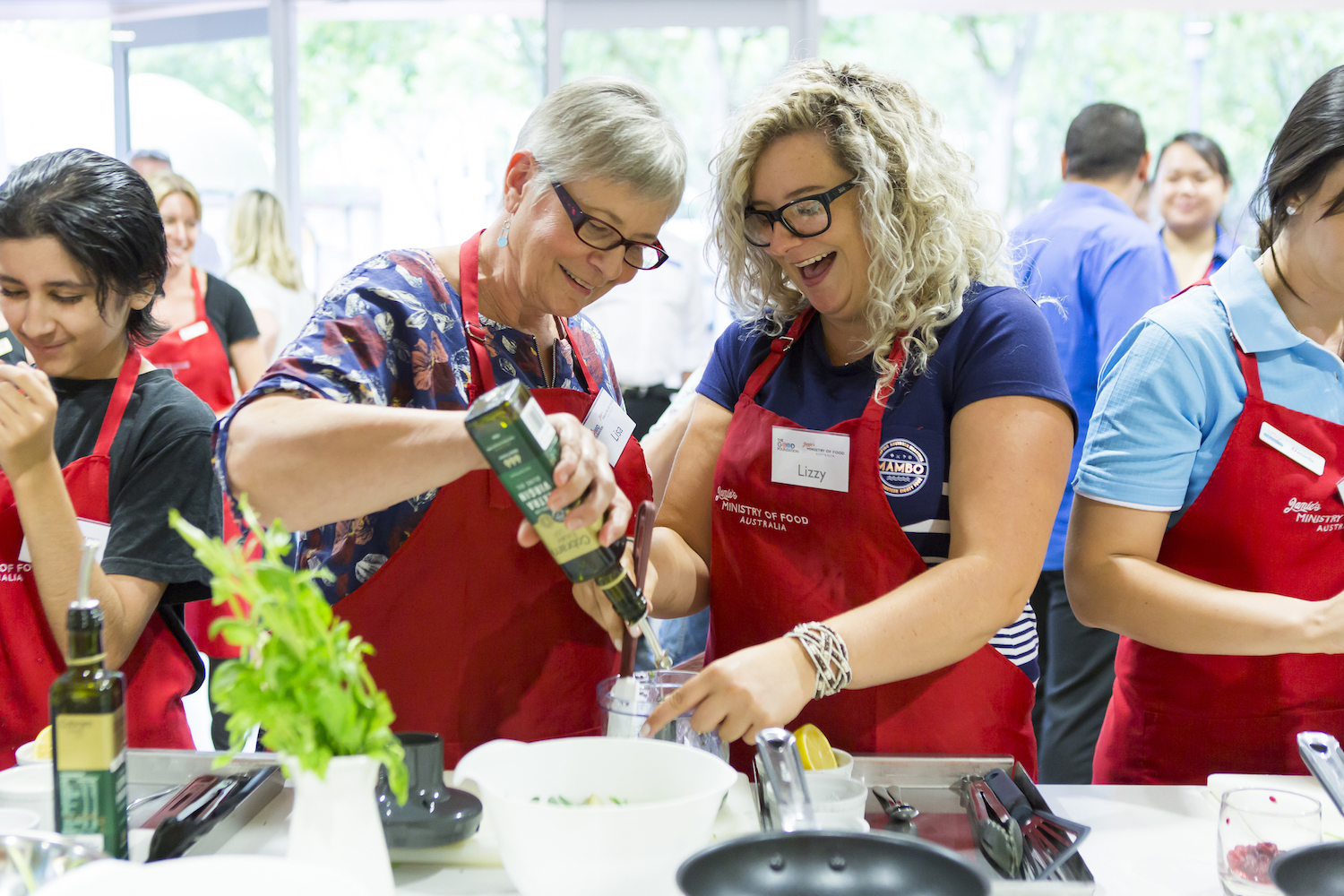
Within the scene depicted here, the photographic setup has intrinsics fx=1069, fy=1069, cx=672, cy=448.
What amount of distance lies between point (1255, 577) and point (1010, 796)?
62 centimetres

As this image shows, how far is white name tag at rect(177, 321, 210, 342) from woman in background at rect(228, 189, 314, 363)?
36.0 inches

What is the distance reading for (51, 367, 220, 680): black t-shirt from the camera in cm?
162

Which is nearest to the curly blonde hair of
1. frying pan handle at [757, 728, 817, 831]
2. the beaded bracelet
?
the beaded bracelet

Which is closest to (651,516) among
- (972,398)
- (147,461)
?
(972,398)

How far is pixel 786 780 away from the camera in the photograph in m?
1.07

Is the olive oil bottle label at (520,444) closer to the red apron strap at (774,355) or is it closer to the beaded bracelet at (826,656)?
the beaded bracelet at (826,656)

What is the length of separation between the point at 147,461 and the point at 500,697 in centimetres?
67

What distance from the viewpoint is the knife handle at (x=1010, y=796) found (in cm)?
120

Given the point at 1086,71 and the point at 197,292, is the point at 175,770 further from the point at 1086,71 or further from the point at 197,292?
the point at 1086,71

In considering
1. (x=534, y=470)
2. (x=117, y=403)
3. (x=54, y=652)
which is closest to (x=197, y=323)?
(x=117, y=403)

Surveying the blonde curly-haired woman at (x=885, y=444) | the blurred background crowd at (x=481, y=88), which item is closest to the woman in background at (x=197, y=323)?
the blurred background crowd at (x=481, y=88)

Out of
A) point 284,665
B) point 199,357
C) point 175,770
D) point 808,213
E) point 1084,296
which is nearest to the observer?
point 284,665

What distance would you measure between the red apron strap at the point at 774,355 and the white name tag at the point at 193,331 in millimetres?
3016

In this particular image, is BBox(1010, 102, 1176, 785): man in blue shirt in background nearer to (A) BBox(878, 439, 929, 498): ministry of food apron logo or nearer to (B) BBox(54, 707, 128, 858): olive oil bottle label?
(A) BBox(878, 439, 929, 498): ministry of food apron logo
